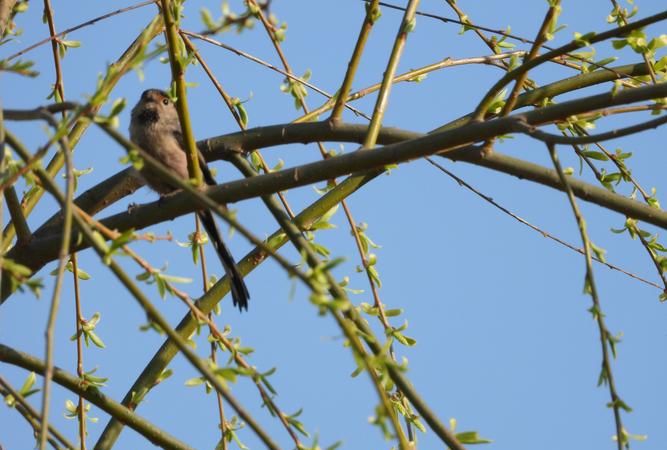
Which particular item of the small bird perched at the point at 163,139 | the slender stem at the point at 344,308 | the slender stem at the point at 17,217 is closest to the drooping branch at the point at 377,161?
the slender stem at the point at 17,217

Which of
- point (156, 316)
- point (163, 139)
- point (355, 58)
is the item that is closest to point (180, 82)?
point (355, 58)

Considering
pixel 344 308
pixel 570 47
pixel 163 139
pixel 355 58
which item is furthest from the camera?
pixel 163 139

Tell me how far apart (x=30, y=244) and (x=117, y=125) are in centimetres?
100

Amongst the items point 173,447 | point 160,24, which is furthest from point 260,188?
point 160,24

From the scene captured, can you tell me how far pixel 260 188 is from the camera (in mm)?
2496

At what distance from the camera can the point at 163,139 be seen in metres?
4.55

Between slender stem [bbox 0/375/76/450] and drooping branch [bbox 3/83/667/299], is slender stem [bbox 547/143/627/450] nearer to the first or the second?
drooping branch [bbox 3/83/667/299]

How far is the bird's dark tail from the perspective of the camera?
340 centimetres

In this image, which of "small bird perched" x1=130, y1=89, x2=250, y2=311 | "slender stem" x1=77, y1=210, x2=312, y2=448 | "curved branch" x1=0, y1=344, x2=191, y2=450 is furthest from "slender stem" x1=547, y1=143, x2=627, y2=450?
"small bird perched" x1=130, y1=89, x2=250, y2=311

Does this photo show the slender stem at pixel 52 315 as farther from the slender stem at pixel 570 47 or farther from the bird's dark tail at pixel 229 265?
the bird's dark tail at pixel 229 265

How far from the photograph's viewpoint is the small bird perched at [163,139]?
13.2ft

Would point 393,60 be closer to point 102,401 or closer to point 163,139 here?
point 102,401

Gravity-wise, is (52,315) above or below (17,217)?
below

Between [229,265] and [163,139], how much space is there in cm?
119
